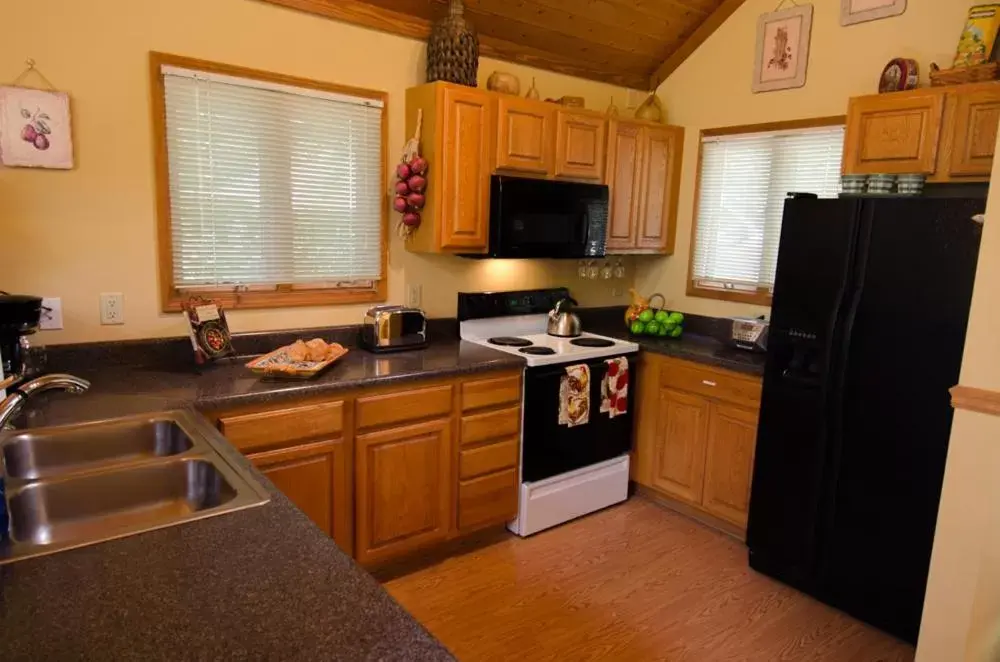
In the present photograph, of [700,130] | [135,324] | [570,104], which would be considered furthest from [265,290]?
[700,130]

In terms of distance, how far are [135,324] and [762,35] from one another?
3.36m

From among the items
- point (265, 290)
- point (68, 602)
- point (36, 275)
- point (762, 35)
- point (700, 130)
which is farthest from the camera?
point (700, 130)

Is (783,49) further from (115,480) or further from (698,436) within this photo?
(115,480)

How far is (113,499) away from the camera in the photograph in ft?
5.19

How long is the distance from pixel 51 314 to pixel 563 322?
2.39 m

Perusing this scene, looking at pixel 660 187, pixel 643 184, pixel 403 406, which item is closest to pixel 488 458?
pixel 403 406

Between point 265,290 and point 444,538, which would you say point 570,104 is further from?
point 444,538

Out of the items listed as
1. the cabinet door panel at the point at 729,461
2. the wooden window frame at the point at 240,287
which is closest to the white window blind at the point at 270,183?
the wooden window frame at the point at 240,287

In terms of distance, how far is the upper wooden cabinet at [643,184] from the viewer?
3.65m

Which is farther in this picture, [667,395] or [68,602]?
[667,395]

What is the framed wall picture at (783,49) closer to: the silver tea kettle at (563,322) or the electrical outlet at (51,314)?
the silver tea kettle at (563,322)

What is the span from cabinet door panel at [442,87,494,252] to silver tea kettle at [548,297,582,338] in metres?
0.78

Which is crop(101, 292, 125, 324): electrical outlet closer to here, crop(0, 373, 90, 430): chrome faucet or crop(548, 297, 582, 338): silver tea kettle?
crop(0, 373, 90, 430): chrome faucet

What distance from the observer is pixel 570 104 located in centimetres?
351
